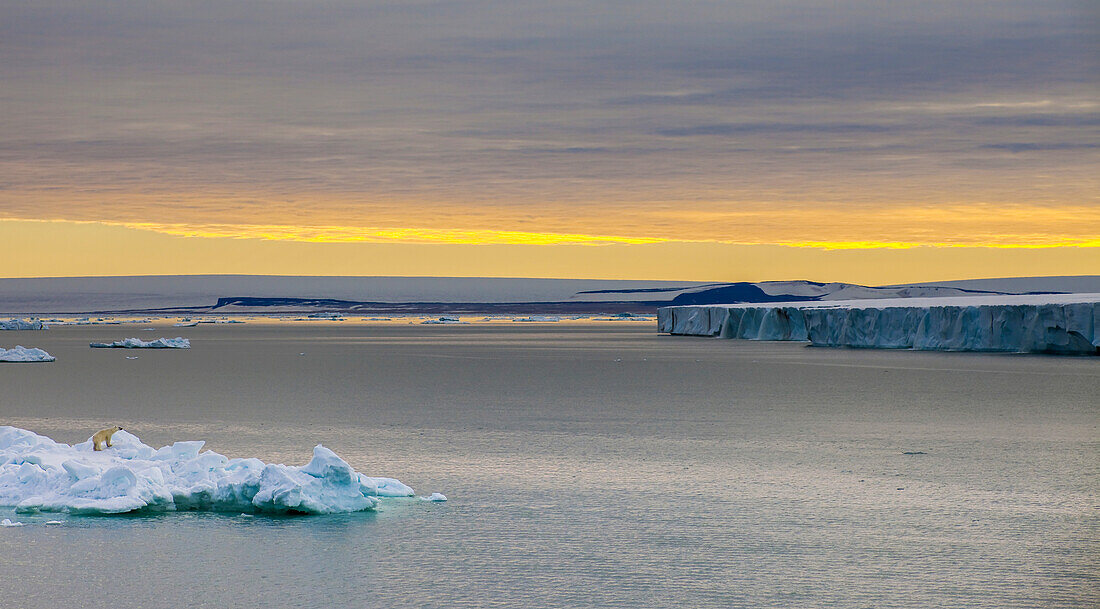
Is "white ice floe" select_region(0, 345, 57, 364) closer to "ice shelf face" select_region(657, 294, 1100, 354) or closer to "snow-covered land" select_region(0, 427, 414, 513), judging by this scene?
"ice shelf face" select_region(657, 294, 1100, 354)

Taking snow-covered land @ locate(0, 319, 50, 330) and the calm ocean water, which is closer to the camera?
the calm ocean water

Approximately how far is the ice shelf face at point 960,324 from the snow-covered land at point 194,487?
22006 millimetres

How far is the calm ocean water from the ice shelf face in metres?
10.6

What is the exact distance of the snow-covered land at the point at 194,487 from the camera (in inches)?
277

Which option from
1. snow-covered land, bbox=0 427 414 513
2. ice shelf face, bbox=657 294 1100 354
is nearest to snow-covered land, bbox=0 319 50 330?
ice shelf face, bbox=657 294 1100 354

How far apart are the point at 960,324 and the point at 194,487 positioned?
25.6 m

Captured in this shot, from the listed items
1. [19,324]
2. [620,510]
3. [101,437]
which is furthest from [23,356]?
[19,324]

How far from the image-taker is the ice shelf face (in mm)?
26984

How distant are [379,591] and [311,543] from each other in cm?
110

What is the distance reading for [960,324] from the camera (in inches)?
1176

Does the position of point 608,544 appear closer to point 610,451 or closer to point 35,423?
point 610,451

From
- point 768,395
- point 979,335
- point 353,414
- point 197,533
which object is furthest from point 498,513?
point 979,335

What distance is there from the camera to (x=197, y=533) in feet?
21.2

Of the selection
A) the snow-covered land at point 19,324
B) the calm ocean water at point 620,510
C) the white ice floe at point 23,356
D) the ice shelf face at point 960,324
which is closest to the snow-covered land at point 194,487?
the calm ocean water at point 620,510
